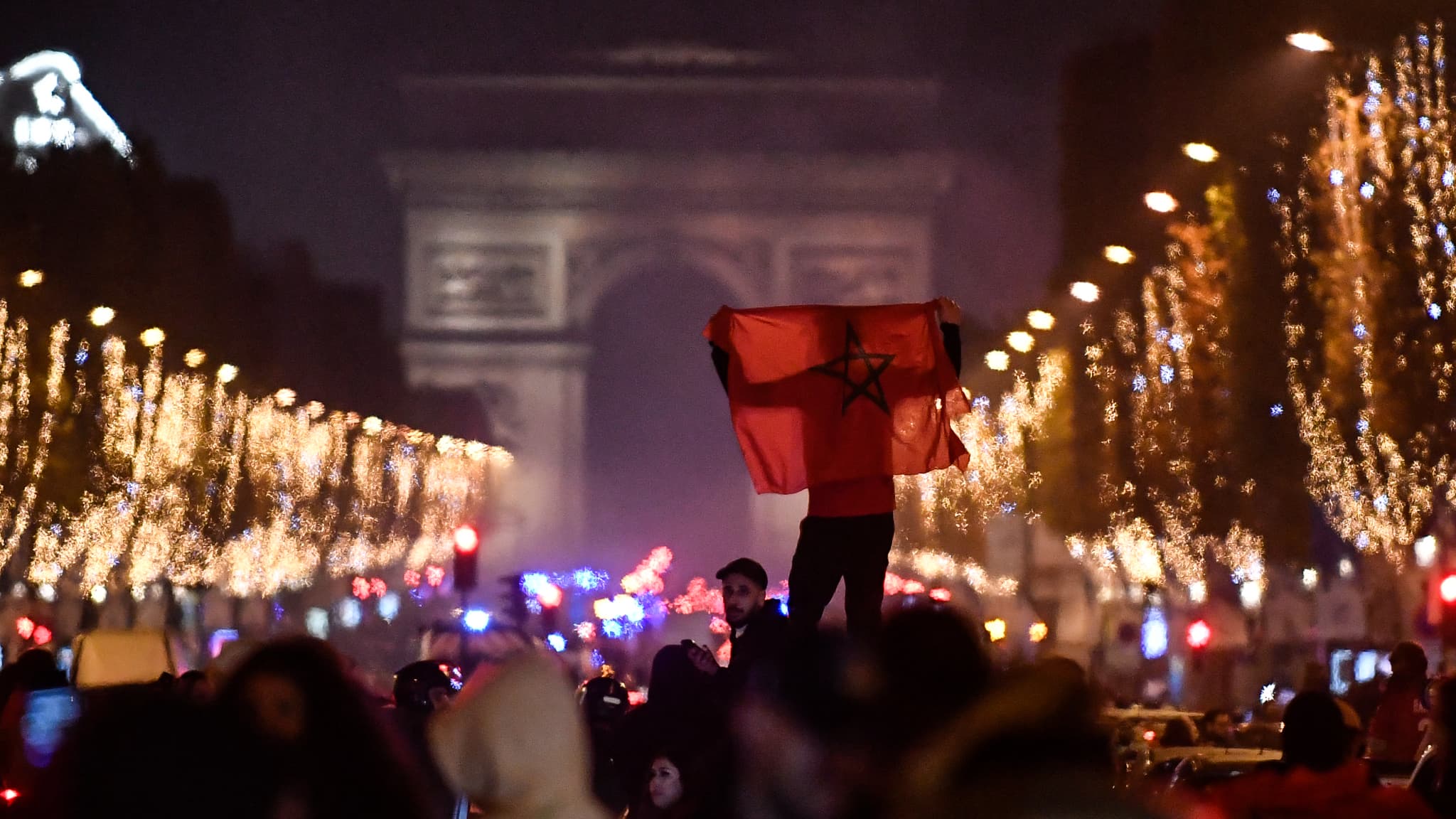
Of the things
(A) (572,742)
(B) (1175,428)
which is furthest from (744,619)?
(B) (1175,428)

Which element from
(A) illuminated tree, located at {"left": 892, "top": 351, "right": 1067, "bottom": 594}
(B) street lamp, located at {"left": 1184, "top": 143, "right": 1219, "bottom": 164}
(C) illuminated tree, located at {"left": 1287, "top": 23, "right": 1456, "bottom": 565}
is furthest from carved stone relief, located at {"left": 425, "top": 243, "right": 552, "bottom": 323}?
(B) street lamp, located at {"left": 1184, "top": 143, "right": 1219, "bottom": 164}

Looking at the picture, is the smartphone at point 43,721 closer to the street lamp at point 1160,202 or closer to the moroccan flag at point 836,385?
the moroccan flag at point 836,385

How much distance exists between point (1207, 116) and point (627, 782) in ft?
81.3

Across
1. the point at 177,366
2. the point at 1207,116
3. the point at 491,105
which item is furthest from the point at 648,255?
the point at 1207,116

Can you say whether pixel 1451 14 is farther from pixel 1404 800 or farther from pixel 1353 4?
pixel 1404 800

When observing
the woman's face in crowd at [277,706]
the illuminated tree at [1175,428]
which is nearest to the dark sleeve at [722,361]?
the woman's face in crowd at [277,706]

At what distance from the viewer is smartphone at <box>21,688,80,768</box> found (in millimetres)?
6324

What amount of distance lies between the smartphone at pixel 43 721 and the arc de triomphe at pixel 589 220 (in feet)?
180

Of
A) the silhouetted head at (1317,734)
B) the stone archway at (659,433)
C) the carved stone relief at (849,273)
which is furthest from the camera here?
the stone archway at (659,433)

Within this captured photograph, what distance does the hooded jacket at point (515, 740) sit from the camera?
4.38 meters

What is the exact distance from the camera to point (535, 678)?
440 cm

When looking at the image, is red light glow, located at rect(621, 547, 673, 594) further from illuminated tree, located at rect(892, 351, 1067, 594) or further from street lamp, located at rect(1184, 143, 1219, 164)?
street lamp, located at rect(1184, 143, 1219, 164)

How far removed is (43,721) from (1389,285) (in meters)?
18.4

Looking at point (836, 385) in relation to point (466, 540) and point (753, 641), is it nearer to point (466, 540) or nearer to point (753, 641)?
point (753, 641)
